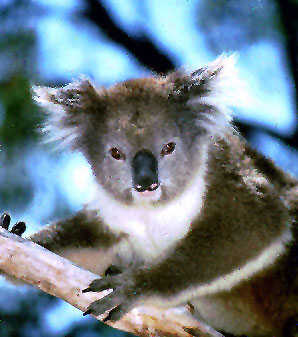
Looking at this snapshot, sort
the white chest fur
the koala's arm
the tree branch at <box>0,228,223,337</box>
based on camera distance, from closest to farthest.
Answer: the tree branch at <box>0,228,223,337</box>
the white chest fur
the koala's arm

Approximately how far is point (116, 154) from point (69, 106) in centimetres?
43

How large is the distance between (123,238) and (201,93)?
0.85m

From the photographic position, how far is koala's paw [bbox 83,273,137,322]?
76.0 inches

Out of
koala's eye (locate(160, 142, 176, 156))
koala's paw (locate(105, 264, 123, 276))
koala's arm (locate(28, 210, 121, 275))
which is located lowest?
koala's arm (locate(28, 210, 121, 275))

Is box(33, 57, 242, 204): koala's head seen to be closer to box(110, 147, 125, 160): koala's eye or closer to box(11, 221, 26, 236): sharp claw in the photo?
box(110, 147, 125, 160): koala's eye

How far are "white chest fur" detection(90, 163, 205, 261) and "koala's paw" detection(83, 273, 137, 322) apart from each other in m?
0.32

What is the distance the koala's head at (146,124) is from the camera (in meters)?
2.40

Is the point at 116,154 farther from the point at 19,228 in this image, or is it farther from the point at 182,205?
the point at 19,228

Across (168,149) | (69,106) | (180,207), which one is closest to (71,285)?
(180,207)

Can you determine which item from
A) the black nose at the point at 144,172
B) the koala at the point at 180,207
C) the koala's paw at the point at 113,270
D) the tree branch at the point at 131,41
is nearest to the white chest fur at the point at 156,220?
the koala at the point at 180,207

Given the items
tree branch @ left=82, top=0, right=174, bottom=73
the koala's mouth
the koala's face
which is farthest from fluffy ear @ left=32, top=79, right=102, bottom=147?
tree branch @ left=82, top=0, right=174, bottom=73

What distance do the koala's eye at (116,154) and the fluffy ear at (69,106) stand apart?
0.94 ft

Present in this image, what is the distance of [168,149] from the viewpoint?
2463 millimetres

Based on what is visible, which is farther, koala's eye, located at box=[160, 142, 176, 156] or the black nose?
koala's eye, located at box=[160, 142, 176, 156]
